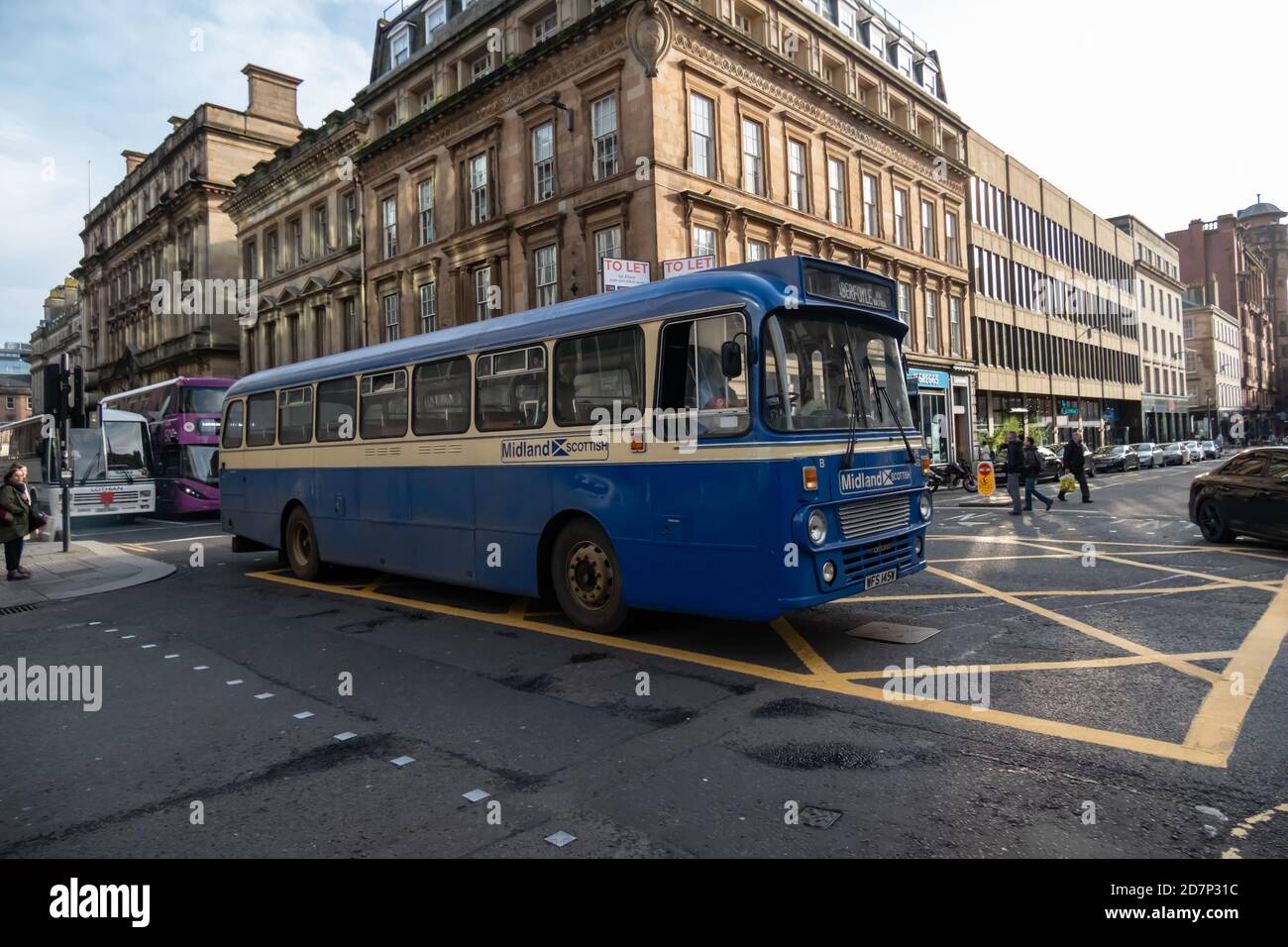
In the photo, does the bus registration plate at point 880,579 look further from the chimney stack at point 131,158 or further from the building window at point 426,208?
the chimney stack at point 131,158

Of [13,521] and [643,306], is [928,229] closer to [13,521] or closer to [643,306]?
[643,306]

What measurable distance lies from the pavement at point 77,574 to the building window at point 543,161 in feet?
53.9

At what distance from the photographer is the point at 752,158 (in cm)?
2650

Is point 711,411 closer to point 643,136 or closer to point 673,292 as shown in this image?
point 673,292

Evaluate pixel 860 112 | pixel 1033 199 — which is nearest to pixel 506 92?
pixel 860 112

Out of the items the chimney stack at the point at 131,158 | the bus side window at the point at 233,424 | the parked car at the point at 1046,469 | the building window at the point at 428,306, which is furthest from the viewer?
the chimney stack at the point at 131,158

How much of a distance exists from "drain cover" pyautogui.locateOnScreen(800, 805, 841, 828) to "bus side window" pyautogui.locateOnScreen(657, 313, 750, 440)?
309cm

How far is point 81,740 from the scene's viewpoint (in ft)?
16.8

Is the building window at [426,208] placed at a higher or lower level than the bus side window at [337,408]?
higher

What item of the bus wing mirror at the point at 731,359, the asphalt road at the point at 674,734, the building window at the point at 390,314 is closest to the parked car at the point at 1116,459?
the building window at the point at 390,314

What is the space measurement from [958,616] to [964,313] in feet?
116

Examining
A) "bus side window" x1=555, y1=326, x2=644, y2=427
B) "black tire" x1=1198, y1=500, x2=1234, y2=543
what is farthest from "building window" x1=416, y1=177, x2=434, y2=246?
"black tire" x1=1198, y1=500, x2=1234, y2=543

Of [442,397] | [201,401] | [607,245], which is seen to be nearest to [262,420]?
[442,397]

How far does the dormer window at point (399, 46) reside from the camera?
3284 centimetres
